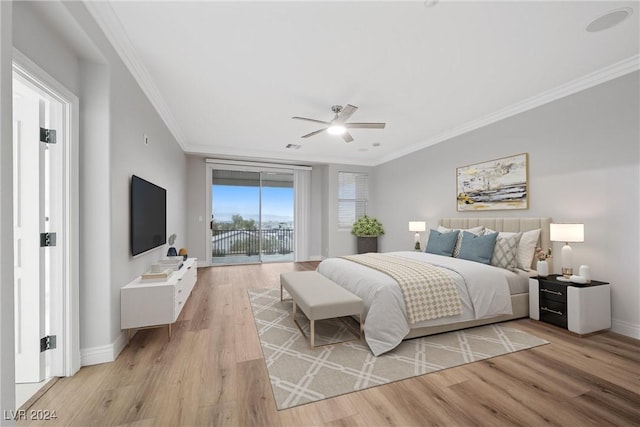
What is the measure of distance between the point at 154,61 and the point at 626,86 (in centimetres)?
462

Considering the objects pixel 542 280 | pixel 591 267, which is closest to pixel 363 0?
pixel 542 280

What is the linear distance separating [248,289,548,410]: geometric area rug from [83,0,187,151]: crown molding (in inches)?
112

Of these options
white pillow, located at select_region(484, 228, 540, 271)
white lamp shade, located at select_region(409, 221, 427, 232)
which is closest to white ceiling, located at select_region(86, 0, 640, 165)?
white pillow, located at select_region(484, 228, 540, 271)

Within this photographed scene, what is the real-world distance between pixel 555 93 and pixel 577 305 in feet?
7.84

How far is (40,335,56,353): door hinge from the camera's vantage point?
1.82 meters

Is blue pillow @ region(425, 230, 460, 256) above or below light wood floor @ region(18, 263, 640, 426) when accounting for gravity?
above

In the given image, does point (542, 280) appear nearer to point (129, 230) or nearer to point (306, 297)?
point (306, 297)

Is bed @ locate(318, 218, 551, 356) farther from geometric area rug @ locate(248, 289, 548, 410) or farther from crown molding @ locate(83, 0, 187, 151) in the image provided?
crown molding @ locate(83, 0, 187, 151)

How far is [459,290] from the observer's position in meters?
2.68

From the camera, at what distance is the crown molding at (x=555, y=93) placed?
259 cm

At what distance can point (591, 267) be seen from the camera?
9.50ft

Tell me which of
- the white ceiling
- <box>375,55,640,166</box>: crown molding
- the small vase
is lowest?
the small vase

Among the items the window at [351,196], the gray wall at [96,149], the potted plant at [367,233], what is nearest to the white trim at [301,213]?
the window at [351,196]

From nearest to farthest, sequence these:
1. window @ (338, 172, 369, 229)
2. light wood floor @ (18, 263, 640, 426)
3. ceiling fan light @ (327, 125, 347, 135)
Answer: light wood floor @ (18, 263, 640, 426) → ceiling fan light @ (327, 125, 347, 135) → window @ (338, 172, 369, 229)
